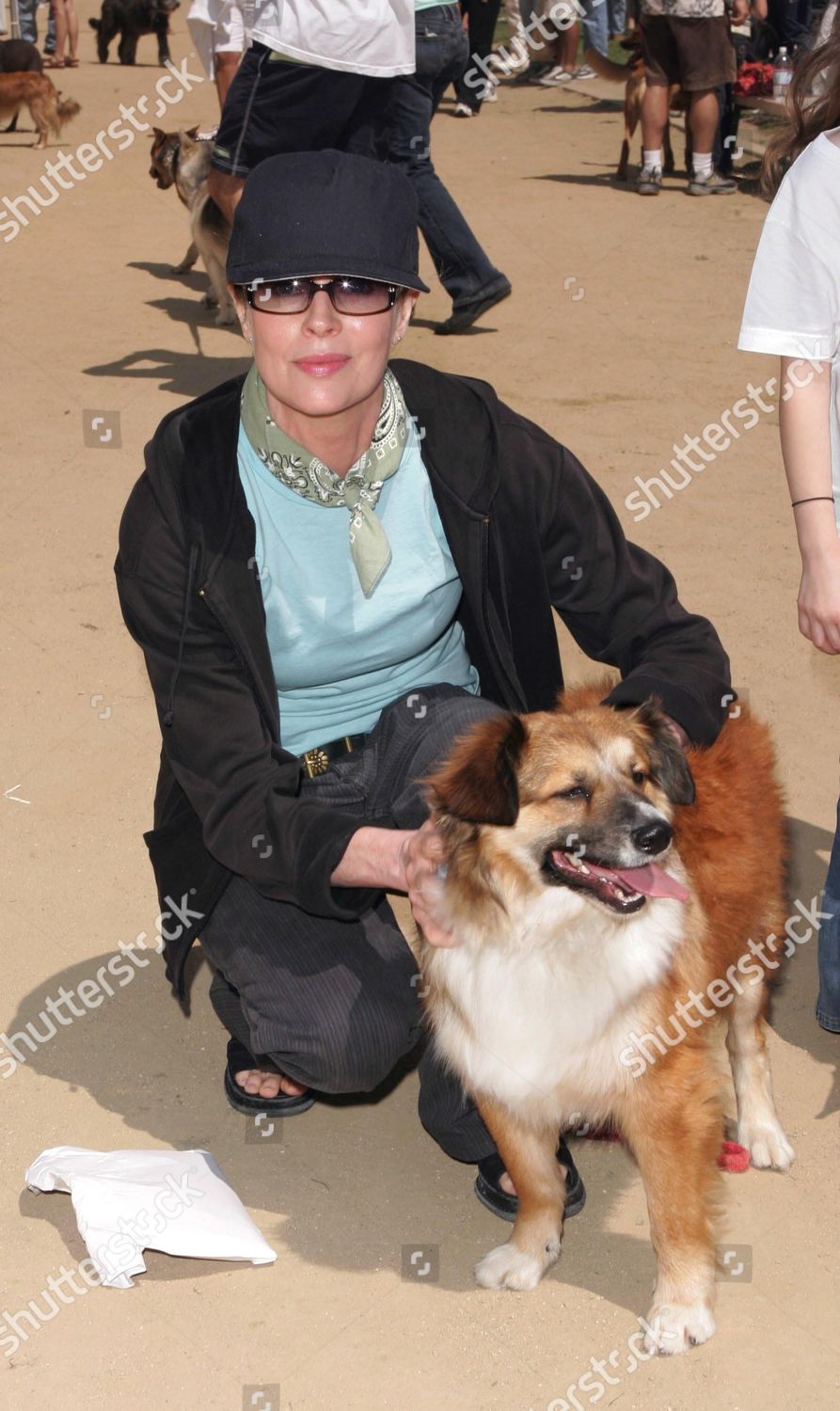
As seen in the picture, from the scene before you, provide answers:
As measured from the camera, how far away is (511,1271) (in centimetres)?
284

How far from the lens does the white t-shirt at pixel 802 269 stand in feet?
8.75

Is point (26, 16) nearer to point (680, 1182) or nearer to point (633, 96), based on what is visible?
point (633, 96)

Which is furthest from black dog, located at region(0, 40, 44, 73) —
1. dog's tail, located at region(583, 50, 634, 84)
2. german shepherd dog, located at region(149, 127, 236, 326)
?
dog's tail, located at region(583, 50, 634, 84)

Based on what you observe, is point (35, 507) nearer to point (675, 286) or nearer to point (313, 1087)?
point (313, 1087)

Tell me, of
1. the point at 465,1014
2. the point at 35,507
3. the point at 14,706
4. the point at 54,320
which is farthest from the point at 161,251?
the point at 465,1014

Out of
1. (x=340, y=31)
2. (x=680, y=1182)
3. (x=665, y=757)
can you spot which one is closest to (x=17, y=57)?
(x=340, y=31)

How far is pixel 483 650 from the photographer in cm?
313

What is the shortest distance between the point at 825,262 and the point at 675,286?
662cm

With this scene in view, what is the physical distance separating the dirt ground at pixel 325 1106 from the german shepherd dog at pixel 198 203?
0.96 ft

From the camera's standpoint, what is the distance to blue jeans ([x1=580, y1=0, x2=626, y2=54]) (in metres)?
16.0

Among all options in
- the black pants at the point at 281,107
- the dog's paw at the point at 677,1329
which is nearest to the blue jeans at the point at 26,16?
the black pants at the point at 281,107

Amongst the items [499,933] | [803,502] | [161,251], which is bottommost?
[161,251]

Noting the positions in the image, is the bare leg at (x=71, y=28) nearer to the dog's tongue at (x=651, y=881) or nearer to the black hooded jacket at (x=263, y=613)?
the black hooded jacket at (x=263, y=613)

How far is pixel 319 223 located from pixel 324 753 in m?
1.07
